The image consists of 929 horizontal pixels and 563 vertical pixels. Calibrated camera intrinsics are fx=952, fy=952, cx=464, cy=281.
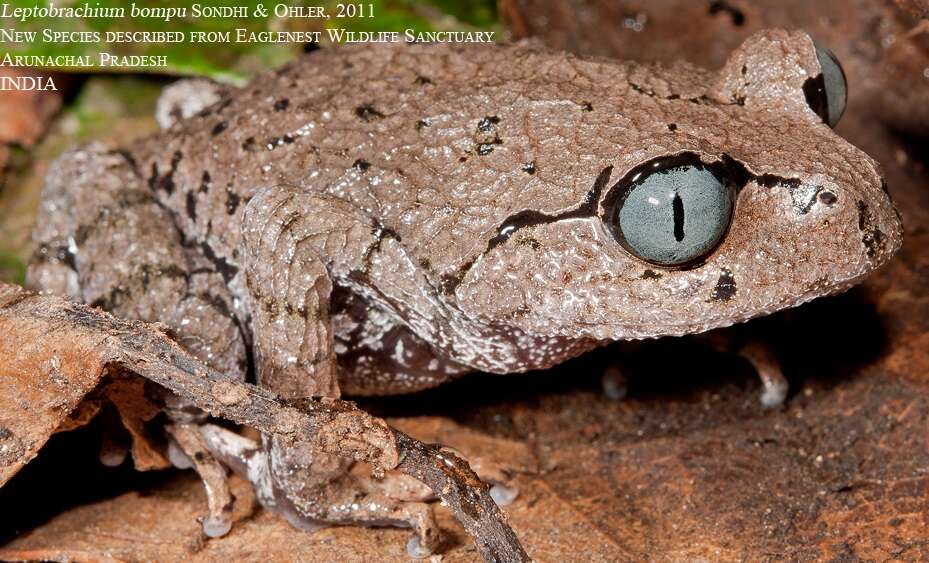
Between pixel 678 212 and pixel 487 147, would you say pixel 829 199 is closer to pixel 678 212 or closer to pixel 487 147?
pixel 678 212

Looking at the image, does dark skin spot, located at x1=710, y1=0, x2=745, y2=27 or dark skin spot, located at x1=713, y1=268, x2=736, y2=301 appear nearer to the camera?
dark skin spot, located at x1=713, y1=268, x2=736, y2=301

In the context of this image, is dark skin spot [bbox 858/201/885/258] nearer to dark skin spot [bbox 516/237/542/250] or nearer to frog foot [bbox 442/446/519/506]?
dark skin spot [bbox 516/237/542/250]

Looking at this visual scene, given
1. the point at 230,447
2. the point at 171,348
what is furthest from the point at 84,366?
the point at 230,447

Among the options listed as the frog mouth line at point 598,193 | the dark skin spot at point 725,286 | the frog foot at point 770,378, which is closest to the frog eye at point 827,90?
the frog mouth line at point 598,193

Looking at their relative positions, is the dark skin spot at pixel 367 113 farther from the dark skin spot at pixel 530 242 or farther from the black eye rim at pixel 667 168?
the black eye rim at pixel 667 168

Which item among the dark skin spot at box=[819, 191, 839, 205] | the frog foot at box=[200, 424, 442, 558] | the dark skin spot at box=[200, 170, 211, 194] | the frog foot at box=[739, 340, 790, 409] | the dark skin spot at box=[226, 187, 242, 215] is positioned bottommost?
the frog foot at box=[200, 424, 442, 558]

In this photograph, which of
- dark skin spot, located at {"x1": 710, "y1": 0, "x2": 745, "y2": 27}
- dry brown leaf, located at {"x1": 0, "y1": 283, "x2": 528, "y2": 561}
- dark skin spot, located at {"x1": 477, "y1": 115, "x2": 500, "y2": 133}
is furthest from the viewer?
dark skin spot, located at {"x1": 710, "y1": 0, "x2": 745, "y2": 27}

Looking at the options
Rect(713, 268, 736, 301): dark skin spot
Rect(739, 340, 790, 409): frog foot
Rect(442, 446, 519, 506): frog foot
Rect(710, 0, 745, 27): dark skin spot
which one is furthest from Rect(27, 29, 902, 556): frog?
Rect(710, 0, 745, 27): dark skin spot

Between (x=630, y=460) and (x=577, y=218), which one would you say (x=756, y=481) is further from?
(x=577, y=218)
